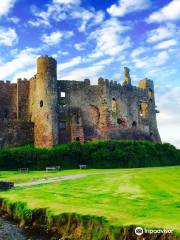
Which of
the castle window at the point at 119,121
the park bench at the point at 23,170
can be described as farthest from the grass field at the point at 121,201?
the castle window at the point at 119,121

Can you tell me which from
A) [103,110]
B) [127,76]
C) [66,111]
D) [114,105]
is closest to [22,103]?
[66,111]

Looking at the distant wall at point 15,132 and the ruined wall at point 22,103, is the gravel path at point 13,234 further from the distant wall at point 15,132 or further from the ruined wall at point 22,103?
the ruined wall at point 22,103

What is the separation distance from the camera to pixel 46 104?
187ft

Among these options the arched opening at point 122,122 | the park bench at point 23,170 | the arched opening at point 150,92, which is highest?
the arched opening at point 150,92

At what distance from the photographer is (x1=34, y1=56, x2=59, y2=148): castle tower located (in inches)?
2192

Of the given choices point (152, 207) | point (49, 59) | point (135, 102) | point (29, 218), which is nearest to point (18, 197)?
point (29, 218)

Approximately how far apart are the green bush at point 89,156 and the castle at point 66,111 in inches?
258

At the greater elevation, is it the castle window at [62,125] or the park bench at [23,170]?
the castle window at [62,125]

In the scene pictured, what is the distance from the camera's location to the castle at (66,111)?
57062 millimetres

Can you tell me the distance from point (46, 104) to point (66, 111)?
348 cm

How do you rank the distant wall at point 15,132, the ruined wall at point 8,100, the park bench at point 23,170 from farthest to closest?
the ruined wall at point 8,100
the distant wall at point 15,132
the park bench at point 23,170

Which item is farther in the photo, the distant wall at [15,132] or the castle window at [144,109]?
the castle window at [144,109]

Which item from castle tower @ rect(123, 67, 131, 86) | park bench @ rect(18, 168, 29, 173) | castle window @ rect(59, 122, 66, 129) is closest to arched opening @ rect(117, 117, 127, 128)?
castle tower @ rect(123, 67, 131, 86)

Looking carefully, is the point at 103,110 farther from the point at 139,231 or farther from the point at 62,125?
the point at 139,231
